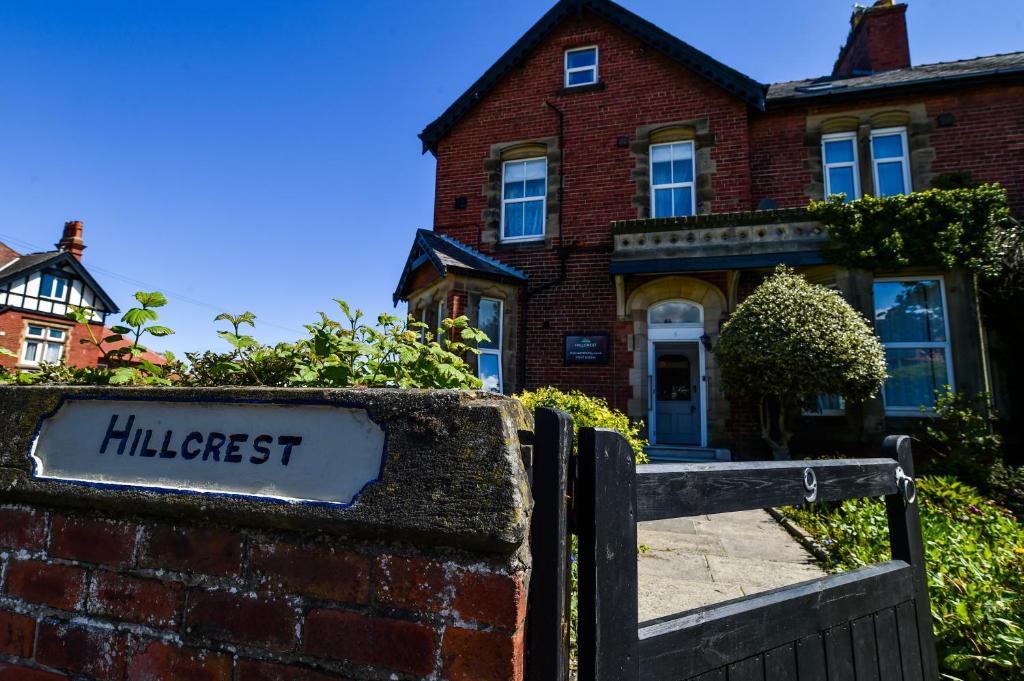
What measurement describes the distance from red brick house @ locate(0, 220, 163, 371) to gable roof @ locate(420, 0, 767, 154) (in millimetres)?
18037

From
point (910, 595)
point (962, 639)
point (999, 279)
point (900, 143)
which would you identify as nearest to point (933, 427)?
point (999, 279)

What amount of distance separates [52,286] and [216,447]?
99.6ft

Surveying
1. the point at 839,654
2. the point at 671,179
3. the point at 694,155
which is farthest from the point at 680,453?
the point at 839,654

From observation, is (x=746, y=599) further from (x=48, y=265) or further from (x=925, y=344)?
(x=48, y=265)

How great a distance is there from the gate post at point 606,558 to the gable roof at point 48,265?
29422mm

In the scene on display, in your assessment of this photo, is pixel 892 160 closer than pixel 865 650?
No

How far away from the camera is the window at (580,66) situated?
446 inches

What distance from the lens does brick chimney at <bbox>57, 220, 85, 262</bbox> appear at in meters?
24.8

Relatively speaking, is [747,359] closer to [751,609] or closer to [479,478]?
[751,609]

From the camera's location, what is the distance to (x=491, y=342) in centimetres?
1020

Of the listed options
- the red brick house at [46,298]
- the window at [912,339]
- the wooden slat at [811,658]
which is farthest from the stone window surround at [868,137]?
the red brick house at [46,298]

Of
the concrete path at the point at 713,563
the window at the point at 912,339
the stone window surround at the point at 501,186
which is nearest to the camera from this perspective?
the concrete path at the point at 713,563

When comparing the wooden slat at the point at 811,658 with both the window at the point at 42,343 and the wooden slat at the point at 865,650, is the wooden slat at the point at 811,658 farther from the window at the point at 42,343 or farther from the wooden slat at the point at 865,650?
the window at the point at 42,343

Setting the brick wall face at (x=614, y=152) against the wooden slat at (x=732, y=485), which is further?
the brick wall face at (x=614, y=152)
